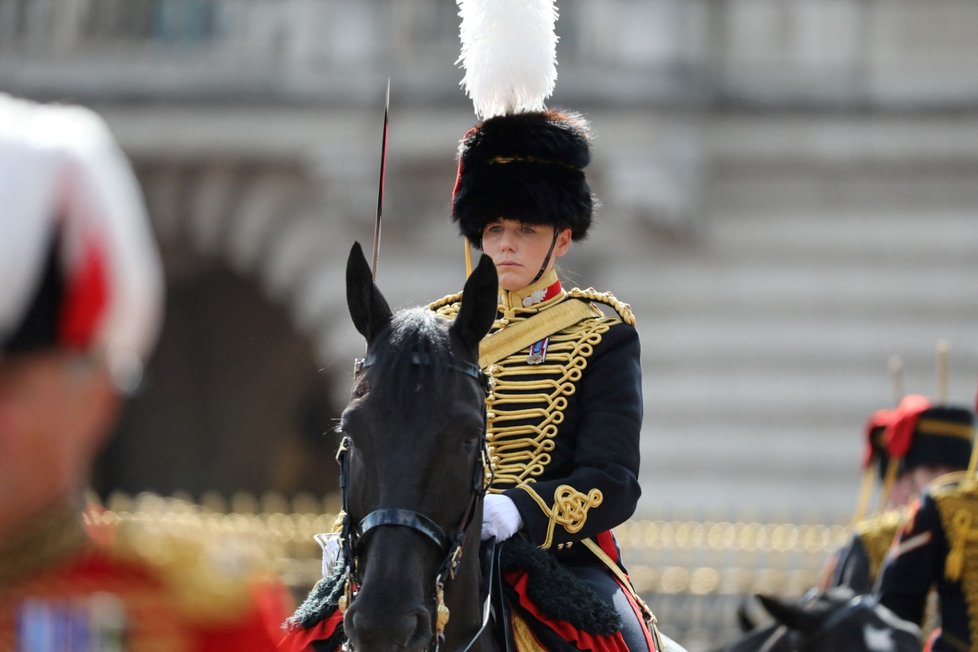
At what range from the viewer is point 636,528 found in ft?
46.0

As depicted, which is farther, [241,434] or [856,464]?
[241,434]

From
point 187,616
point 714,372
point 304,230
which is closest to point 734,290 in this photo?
point 714,372

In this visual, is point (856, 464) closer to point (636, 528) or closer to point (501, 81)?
point (636, 528)

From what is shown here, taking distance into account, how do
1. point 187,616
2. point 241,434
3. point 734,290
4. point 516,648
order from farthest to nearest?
point 241,434
point 734,290
point 516,648
point 187,616

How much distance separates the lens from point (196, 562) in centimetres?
236

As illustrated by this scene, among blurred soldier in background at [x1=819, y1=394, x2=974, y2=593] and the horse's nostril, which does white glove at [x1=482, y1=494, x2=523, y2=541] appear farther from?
blurred soldier in background at [x1=819, y1=394, x2=974, y2=593]

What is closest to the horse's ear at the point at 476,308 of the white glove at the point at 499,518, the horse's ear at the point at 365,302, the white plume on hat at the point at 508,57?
the horse's ear at the point at 365,302

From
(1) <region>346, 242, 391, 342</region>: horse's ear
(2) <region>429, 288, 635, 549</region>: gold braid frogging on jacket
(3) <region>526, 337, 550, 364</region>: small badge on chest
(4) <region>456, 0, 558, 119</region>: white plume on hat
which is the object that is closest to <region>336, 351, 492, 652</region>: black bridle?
(1) <region>346, 242, 391, 342</region>: horse's ear

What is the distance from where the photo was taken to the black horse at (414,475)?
3.95 meters

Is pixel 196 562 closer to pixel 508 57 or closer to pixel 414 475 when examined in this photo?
pixel 414 475

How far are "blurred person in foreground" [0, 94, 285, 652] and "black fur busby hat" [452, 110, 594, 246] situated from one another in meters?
2.95

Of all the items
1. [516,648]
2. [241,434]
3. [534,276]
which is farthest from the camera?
[241,434]

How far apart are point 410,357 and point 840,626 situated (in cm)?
296

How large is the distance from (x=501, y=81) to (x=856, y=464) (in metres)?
12.6
